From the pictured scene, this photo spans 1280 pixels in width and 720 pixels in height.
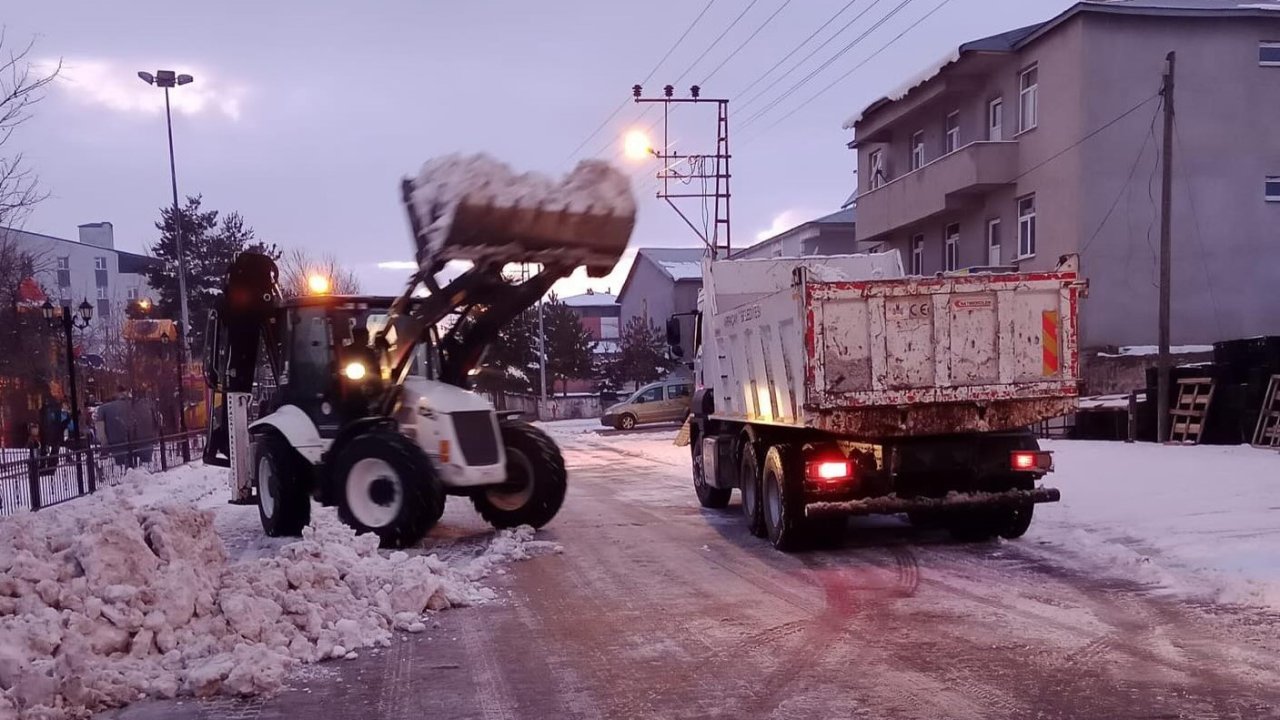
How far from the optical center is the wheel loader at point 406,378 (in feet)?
30.9

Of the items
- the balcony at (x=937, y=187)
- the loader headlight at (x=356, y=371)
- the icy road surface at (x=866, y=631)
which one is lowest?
the icy road surface at (x=866, y=631)

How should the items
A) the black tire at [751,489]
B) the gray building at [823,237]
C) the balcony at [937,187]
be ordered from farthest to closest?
the gray building at [823,237] → the balcony at [937,187] → the black tire at [751,489]

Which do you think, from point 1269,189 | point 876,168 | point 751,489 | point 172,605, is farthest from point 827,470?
point 876,168

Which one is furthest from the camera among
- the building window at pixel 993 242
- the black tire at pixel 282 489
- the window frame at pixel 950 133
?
the window frame at pixel 950 133

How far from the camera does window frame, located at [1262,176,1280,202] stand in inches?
899

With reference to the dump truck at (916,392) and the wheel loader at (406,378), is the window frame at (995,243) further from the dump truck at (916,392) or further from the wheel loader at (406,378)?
the wheel loader at (406,378)

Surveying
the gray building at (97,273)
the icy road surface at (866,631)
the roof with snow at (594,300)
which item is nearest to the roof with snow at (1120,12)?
the icy road surface at (866,631)

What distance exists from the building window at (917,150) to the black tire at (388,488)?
77.6 ft

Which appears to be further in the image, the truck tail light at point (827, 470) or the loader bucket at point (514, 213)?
the truck tail light at point (827, 470)

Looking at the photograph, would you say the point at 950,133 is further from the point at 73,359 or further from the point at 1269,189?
the point at 73,359

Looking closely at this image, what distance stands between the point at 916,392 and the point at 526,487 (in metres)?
4.44

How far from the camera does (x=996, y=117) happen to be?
25750 millimetres

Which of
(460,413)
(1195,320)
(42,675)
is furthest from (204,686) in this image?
(1195,320)

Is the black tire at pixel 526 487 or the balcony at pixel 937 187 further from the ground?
the balcony at pixel 937 187
